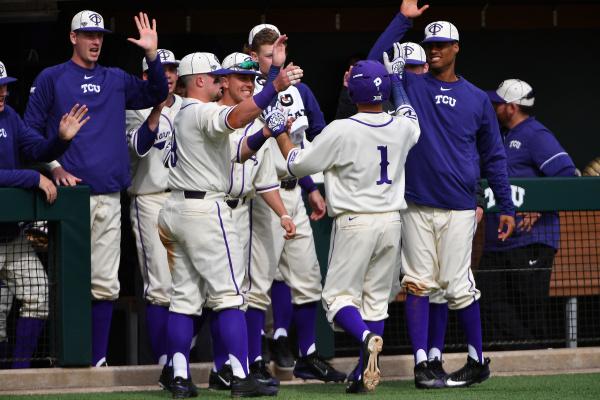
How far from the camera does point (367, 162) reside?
23.0 ft

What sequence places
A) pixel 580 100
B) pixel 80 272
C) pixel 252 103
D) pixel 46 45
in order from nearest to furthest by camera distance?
pixel 252 103
pixel 80 272
pixel 46 45
pixel 580 100

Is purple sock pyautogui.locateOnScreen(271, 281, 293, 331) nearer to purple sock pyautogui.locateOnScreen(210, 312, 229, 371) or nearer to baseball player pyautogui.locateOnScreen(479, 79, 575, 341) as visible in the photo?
purple sock pyautogui.locateOnScreen(210, 312, 229, 371)

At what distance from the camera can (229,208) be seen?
7008mm

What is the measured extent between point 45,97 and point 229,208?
1.45 metres

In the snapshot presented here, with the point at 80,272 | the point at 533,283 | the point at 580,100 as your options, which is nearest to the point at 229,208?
the point at 80,272

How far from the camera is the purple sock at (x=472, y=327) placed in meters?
7.43

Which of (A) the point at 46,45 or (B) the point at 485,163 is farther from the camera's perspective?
(A) the point at 46,45

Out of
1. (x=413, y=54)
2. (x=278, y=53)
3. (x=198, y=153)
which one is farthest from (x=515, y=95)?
(x=198, y=153)

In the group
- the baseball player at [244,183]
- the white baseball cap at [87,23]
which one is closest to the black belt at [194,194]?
the baseball player at [244,183]

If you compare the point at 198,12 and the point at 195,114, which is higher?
the point at 198,12

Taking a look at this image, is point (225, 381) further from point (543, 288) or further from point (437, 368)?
point (543, 288)

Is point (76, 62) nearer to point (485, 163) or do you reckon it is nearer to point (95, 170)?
point (95, 170)

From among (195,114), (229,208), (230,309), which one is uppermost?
(195,114)

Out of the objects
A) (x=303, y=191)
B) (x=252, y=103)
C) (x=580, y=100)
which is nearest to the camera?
(x=252, y=103)
